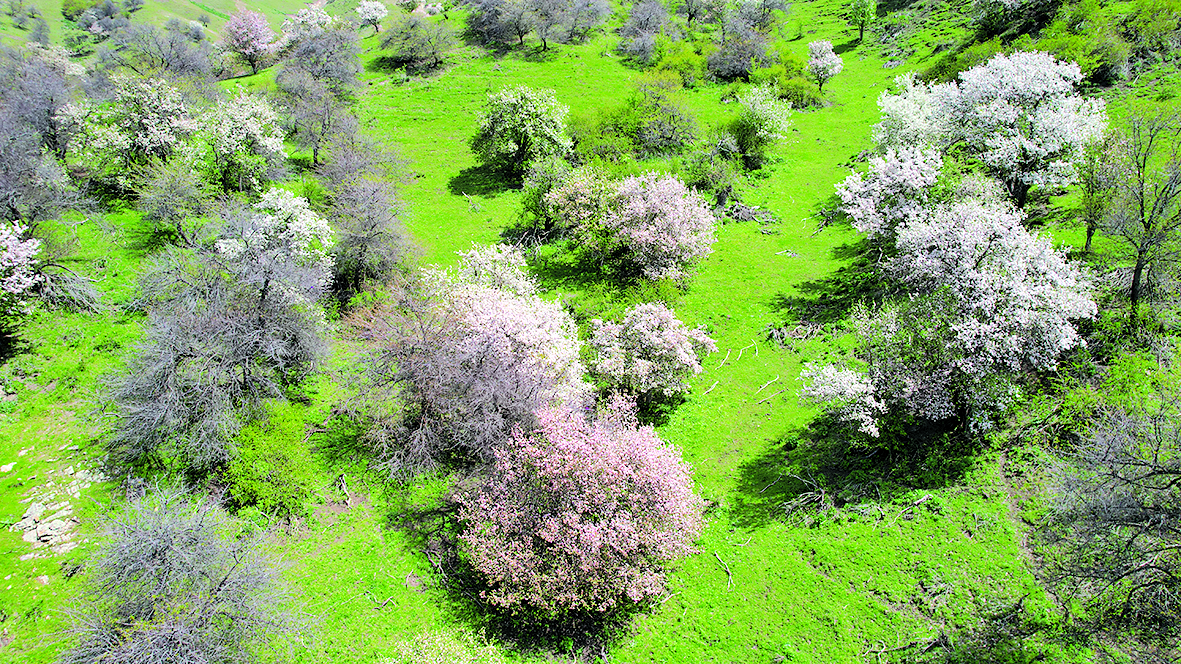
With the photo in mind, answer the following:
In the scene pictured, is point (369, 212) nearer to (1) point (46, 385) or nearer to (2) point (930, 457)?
(1) point (46, 385)

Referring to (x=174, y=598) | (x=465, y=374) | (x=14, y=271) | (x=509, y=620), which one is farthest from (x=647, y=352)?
(x=14, y=271)

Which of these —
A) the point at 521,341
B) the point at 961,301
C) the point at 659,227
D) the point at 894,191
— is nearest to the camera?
the point at 961,301

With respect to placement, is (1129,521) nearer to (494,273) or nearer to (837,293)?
(837,293)

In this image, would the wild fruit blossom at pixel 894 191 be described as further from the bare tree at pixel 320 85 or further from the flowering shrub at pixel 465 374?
the bare tree at pixel 320 85

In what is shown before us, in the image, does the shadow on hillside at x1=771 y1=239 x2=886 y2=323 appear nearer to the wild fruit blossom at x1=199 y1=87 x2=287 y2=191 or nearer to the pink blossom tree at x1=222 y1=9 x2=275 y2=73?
the wild fruit blossom at x1=199 y1=87 x2=287 y2=191

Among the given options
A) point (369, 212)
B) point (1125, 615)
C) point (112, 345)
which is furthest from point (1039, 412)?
point (112, 345)

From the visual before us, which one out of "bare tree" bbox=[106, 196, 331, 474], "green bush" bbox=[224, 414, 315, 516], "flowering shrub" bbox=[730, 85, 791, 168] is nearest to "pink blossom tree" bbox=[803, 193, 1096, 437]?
"green bush" bbox=[224, 414, 315, 516]
